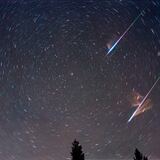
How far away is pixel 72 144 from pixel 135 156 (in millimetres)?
12333

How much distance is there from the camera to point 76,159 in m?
30.4

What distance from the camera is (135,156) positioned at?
3944 cm

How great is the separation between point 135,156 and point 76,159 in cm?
1232

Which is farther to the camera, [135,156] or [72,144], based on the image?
[135,156]

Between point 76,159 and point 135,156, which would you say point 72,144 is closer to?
point 76,159

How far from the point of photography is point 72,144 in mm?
31297

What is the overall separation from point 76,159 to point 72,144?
68.0 inches

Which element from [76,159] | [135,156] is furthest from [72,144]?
[135,156]

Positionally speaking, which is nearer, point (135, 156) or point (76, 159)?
point (76, 159)
